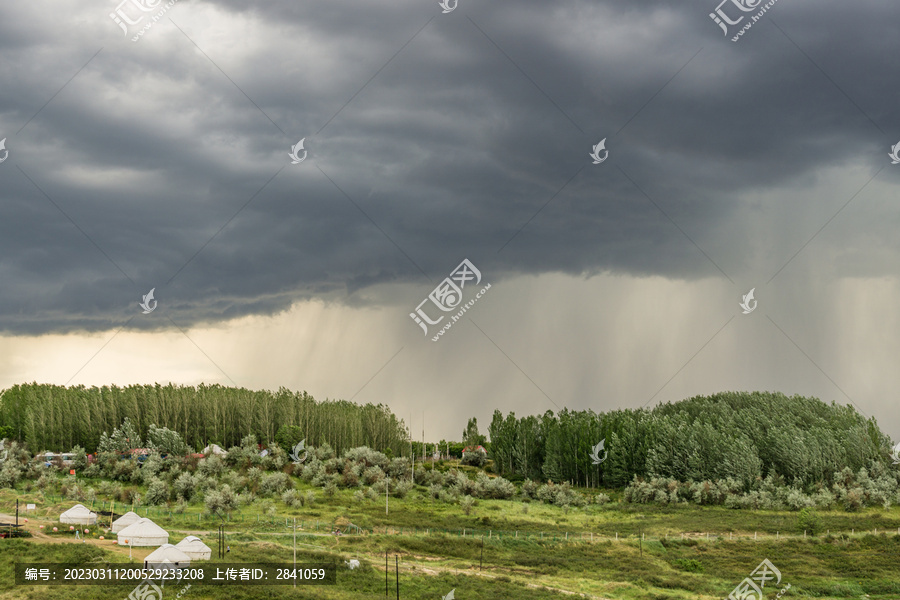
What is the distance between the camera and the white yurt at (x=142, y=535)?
198 ft

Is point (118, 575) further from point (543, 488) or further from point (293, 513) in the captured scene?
point (543, 488)

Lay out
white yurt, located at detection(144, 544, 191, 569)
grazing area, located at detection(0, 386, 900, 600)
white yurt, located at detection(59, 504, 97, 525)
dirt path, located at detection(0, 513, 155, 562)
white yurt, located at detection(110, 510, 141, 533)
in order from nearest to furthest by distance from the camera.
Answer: white yurt, located at detection(144, 544, 191, 569) → dirt path, located at detection(0, 513, 155, 562) → grazing area, located at detection(0, 386, 900, 600) → white yurt, located at detection(110, 510, 141, 533) → white yurt, located at detection(59, 504, 97, 525)

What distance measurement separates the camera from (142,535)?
60.2 meters

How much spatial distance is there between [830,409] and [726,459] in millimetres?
27655

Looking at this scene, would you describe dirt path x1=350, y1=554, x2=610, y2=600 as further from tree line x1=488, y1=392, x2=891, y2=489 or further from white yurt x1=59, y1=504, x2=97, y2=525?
tree line x1=488, y1=392, x2=891, y2=489

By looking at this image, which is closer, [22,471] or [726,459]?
[22,471]

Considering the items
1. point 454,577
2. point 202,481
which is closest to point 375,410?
point 202,481

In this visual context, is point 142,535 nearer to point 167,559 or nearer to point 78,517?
point 167,559

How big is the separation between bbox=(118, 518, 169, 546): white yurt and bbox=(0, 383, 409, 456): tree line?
5603 centimetres

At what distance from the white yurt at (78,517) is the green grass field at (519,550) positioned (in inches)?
66.3

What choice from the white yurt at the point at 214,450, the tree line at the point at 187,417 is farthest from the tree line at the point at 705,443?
the white yurt at the point at 214,450

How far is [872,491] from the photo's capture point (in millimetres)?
97562

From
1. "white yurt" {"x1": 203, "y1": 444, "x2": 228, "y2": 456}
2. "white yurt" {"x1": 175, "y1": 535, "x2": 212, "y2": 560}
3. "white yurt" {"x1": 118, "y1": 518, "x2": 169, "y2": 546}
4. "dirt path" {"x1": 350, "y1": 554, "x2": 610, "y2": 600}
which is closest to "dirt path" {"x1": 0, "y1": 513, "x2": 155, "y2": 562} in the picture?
"white yurt" {"x1": 118, "y1": 518, "x2": 169, "y2": 546}

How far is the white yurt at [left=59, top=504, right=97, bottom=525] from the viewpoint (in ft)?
221
